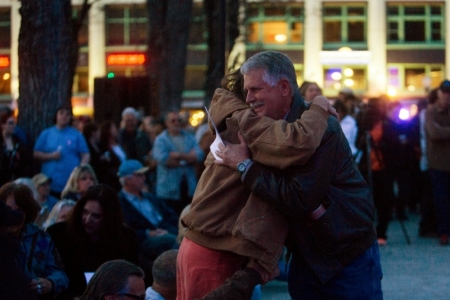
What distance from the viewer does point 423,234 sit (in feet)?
38.6

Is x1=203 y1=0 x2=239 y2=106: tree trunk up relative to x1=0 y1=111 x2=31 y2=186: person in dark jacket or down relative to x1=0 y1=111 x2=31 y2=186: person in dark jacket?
up

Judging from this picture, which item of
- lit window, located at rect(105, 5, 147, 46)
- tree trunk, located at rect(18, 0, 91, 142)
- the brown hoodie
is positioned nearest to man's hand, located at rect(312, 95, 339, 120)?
the brown hoodie

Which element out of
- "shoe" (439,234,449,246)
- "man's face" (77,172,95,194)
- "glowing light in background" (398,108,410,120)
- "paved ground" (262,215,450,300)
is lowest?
"paved ground" (262,215,450,300)

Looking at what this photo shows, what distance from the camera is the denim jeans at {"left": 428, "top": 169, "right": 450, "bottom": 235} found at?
10.8m

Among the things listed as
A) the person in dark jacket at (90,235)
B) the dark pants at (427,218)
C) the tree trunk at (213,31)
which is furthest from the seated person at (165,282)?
the tree trunk at (213,31)

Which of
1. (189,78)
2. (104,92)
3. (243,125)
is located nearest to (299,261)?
(243,125)

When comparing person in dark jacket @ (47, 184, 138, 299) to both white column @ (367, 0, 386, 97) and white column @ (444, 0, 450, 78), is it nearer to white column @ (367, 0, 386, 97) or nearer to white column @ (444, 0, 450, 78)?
white column @ (367, 0, 386, 97)

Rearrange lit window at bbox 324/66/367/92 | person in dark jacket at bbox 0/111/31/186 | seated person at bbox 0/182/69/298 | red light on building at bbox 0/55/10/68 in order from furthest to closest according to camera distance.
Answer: red light on building at bbox 0/55/10/68
lit window at bbox 324/66/367/92
person in dark jacket at bbox 0/111/31/186
seated person at bbox 0/182/69/298

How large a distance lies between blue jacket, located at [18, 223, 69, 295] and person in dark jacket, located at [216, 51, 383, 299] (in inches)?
87.4

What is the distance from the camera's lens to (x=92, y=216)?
6777 millimetres

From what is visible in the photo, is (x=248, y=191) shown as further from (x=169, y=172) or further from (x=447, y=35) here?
(x=447, y=35)

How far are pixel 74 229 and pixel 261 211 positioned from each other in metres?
2.99

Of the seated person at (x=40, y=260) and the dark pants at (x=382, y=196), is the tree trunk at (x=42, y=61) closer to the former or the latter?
the dark pants at (x=382, y=196)

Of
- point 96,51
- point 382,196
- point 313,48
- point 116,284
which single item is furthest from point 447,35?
point 116,284
